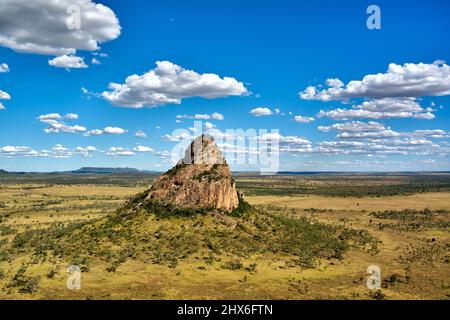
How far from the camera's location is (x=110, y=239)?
39.8 metres

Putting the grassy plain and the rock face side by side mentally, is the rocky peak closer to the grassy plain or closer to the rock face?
the rock face

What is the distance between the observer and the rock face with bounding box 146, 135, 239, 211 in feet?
152

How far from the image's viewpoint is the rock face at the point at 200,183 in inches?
1820

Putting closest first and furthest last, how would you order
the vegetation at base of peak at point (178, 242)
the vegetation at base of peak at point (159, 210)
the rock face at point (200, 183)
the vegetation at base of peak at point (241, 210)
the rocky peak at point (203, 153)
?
the vegetation at base of peak at point (178, 242), the vegetation at base of peak at point (159, 210), the rock face at point (200, 183), the vegetation at base of peak at point (241, 210), the rocky peak at point (203, 153)

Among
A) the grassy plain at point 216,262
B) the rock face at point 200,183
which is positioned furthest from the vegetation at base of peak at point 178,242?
the rock face at point 200,183

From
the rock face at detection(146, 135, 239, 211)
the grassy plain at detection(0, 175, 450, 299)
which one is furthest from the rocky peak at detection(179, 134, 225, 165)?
the grassy plain at detection(0, 175, 450, 299)

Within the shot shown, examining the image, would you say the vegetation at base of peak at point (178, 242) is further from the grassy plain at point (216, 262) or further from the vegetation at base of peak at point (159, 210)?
the vegetation at base of peak at point (159, 210)

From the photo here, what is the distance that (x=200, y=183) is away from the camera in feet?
152

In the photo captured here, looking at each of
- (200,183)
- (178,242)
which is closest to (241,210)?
(200,183)

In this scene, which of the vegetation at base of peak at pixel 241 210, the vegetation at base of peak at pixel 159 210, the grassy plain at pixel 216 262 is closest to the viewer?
the grassy plain at pixel 216 262
